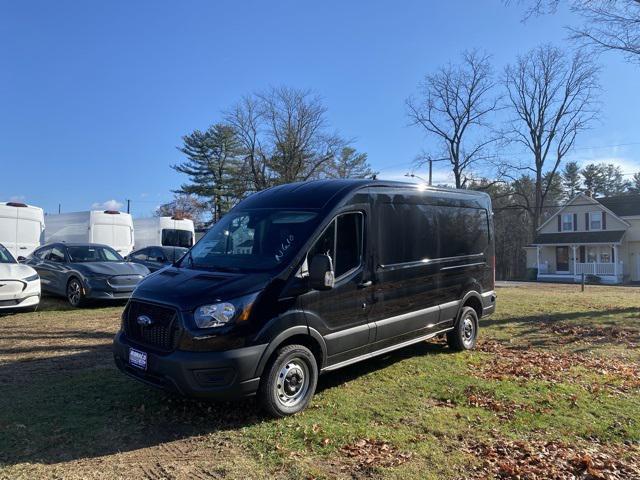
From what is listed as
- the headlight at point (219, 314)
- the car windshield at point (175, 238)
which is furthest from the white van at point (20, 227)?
the headlight at point (219, 314)

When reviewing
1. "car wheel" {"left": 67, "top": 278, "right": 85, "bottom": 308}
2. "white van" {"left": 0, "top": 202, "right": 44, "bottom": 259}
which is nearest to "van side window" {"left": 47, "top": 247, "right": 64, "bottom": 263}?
"car wheel" {"left": 67, "top": 278, "right": 85, "bottom": 308}

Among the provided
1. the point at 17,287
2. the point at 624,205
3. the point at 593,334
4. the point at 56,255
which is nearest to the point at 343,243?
the point at 593,334

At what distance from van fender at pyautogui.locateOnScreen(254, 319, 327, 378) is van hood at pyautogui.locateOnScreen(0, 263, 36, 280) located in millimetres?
7622

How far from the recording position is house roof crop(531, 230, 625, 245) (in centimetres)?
4147

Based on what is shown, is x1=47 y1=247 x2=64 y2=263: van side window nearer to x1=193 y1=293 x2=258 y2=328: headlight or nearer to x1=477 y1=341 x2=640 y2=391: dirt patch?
x1=193 y1=293 x2=258 y2=328: headlight

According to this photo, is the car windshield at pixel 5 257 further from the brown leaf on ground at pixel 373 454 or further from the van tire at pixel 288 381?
the brown leaf on ground at pixel 373 454

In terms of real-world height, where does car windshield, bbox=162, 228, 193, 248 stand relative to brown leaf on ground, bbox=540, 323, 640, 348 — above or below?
above

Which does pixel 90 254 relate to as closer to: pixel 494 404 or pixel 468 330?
pixel 468 330

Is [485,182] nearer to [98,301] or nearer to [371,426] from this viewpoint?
[98,301]

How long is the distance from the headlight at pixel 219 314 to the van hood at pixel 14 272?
7316 mm

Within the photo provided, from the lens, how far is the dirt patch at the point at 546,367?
6.40 meters

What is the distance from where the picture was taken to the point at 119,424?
466 cm

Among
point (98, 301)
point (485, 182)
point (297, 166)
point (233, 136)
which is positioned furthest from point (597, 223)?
point (98, 301)

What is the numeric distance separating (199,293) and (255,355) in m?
0.75
